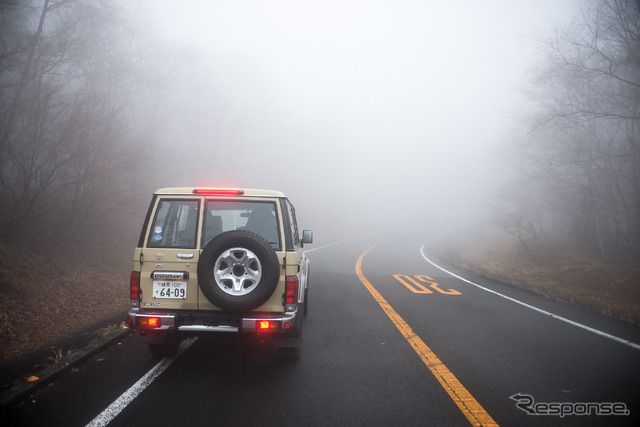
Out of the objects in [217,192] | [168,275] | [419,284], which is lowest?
[419,284]

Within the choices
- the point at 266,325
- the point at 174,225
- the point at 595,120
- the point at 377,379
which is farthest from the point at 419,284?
the point at 595,120

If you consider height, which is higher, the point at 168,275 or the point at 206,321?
the point at 168,275

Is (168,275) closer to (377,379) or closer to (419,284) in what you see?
(377,379)

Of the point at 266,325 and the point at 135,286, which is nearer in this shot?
the point at 266,325

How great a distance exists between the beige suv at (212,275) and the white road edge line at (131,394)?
0.38 meters

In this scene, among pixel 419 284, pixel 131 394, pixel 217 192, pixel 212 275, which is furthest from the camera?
pixel 419 284

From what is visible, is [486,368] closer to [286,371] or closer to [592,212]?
[286,371]

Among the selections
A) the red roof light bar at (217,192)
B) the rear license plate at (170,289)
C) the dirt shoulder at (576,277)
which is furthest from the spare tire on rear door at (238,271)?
the dirt shoulder at (576,277)

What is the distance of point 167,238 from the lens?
11.9 feet

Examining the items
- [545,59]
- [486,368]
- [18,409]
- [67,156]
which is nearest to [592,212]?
[545,59]

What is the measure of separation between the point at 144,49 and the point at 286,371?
59.2ft

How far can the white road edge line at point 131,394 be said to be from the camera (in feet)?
8.51

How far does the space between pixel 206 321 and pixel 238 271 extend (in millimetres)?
638

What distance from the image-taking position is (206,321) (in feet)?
10.9
